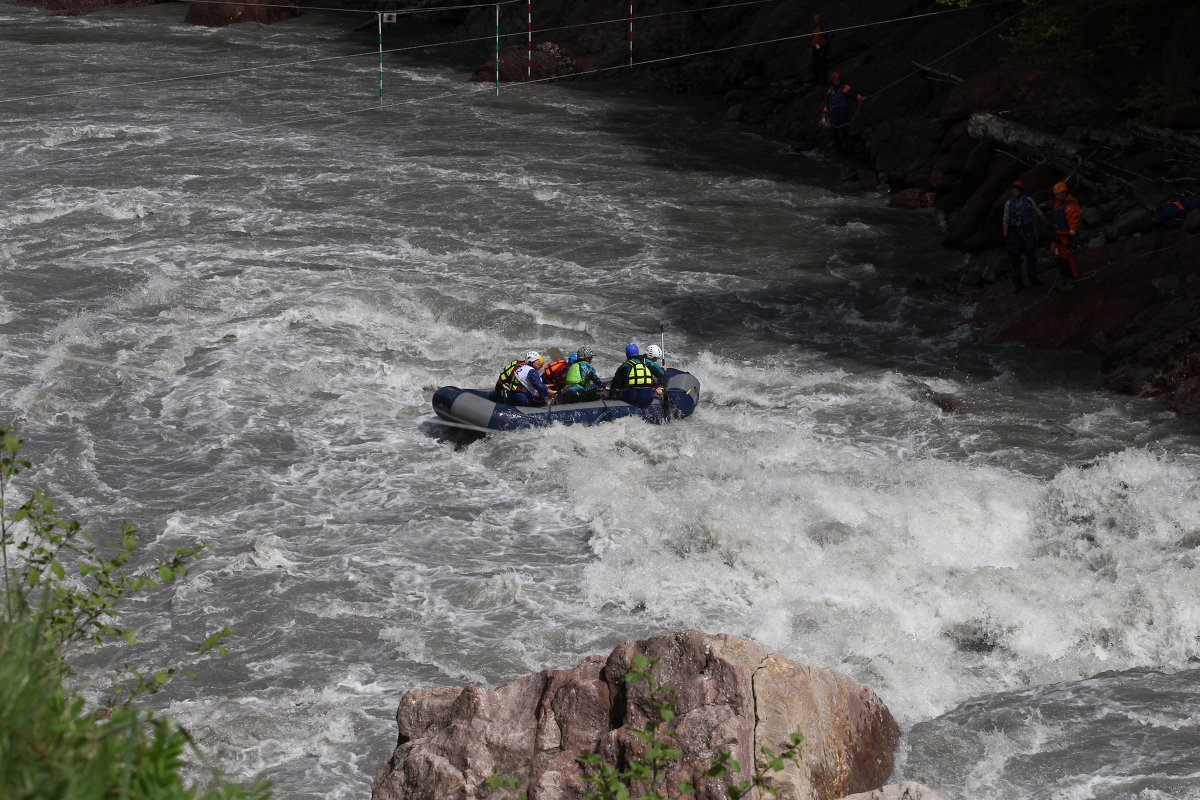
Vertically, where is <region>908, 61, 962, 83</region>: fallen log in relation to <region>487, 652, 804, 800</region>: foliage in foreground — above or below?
above

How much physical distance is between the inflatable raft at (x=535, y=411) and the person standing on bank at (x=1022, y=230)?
4.97m

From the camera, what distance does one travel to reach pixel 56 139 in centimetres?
2239

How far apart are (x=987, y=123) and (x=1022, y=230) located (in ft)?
13.0

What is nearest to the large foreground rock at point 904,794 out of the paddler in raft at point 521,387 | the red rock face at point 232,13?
the paddler in raft at point 521,387

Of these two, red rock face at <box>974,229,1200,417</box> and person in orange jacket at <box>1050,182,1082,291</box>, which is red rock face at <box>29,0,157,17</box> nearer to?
red rock face at <box>974,229,1200,417</box>

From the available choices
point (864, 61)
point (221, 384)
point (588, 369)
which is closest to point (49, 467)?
point (221, 384)

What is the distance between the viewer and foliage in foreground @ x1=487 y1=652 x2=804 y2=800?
4.14 meters

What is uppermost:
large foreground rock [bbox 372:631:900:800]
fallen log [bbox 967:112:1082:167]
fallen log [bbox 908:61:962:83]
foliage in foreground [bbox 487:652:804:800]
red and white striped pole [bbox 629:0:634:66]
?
red and white striped pole [bbox 629:0:634:66]

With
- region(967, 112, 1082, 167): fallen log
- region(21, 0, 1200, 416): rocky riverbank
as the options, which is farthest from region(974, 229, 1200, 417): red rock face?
region(967, 112, 1082, 167): fallen log

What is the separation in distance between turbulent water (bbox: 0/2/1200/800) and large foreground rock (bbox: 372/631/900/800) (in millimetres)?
1407

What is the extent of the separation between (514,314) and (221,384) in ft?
12.9

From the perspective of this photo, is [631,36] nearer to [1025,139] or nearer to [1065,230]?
[1025,139]

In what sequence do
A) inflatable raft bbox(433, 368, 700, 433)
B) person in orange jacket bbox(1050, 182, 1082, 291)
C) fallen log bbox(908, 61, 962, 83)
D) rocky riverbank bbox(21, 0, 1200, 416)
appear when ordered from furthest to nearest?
fallen log bbox(908, 61, 962, 83)
person in orange jacket bbox(1050, 182, 1082, 291)
rocky riverbank bbox(21, 0, 1200, 416)
inflatable raft bbox(433, 368, 700, 433)

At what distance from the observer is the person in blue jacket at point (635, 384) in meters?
12.4
